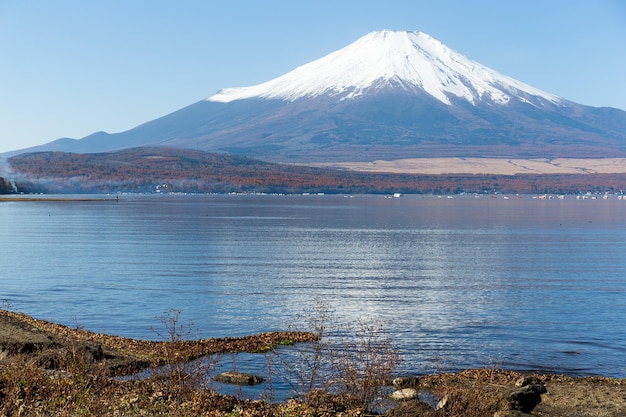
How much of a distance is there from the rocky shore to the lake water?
2.11 meters

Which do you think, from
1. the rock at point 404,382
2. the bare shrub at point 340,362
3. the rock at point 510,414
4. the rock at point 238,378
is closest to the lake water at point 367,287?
the bare shrub at point 340,362

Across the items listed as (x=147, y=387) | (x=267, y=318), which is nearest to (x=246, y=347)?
(x=267, y=318)

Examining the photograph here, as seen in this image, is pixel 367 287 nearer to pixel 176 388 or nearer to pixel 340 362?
pixel 340 362

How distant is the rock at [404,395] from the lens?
1861 cm

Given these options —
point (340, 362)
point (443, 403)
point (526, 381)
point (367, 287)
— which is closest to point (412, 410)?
point (443, 403)

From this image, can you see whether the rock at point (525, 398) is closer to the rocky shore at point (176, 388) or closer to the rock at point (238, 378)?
the rocky shore at point (176, 388)

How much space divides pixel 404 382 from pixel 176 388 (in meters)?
6.33

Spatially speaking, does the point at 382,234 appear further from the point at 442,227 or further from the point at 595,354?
the point at 595,354

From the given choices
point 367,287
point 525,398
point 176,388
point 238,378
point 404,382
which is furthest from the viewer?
point 367,287

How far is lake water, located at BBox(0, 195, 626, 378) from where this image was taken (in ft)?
87.0

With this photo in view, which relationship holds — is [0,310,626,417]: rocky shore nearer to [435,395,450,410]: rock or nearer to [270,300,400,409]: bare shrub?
[435,395,450,410]: rock

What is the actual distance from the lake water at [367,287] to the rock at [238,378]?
416cm

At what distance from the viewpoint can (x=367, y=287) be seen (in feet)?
130

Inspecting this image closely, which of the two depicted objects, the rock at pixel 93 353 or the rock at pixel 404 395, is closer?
the rock at pixel 404 395
